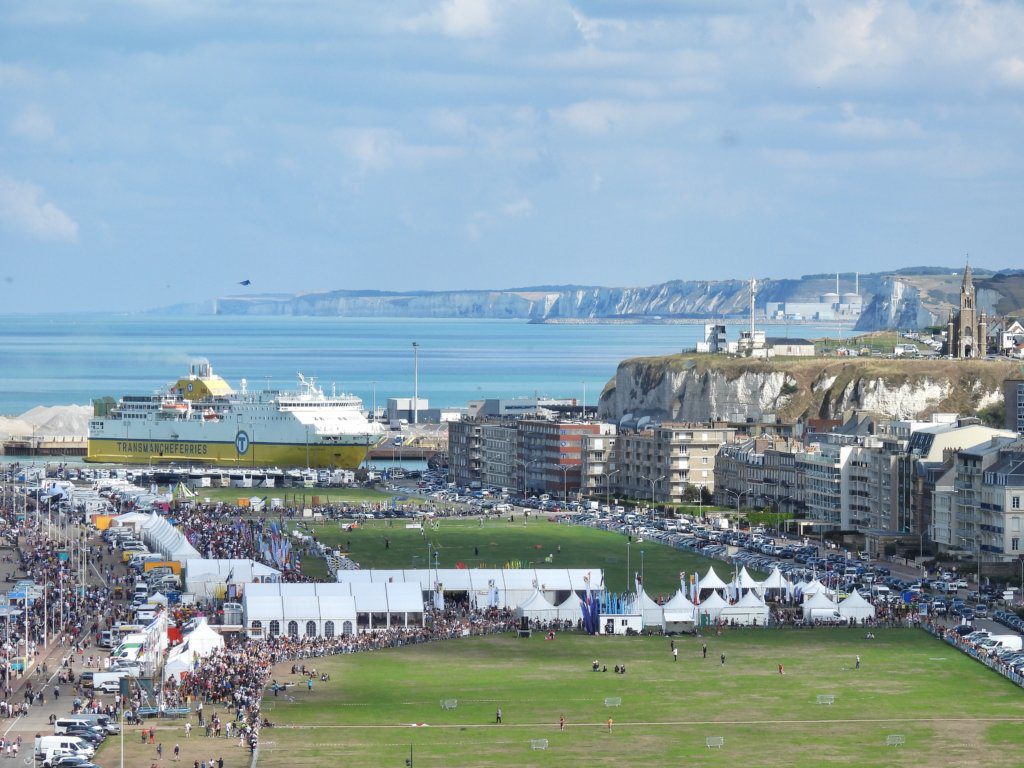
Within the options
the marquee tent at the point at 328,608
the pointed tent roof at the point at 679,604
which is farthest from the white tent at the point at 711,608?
the marquee tent at the point at 328,608

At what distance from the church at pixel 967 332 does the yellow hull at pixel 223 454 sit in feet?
173

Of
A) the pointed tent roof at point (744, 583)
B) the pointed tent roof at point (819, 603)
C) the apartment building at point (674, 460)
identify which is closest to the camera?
the pointed tent roof at point (819, 603)

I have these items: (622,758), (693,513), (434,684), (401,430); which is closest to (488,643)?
(434,684)

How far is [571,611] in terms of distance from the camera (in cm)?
7006

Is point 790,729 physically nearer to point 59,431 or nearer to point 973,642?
point 973,642

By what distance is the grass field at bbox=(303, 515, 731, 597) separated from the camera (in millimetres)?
85000

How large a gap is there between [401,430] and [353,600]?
420 feet

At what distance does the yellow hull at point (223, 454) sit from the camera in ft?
520

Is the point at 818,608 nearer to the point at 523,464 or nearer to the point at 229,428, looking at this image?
the point at 523,464

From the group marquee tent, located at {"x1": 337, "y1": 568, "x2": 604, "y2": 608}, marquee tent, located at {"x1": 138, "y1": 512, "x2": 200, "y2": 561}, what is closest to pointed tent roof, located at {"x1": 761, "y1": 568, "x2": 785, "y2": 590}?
marquee tent, located at {"x1": 337, "y1": 568, "x2": 604, "y2": 608}

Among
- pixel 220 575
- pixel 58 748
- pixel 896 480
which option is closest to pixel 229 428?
pixel 896 480

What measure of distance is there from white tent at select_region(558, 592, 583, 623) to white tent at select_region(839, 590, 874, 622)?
891 cm

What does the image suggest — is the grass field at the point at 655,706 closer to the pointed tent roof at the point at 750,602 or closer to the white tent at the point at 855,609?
the pointed tent roof at the point at 750,602

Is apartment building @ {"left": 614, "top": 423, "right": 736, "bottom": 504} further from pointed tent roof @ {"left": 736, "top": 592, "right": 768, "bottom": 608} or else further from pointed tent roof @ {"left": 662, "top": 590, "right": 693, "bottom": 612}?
pointed tent roof @ {"left": 662, "top": 590, "right": 693, "bottom": 612}
